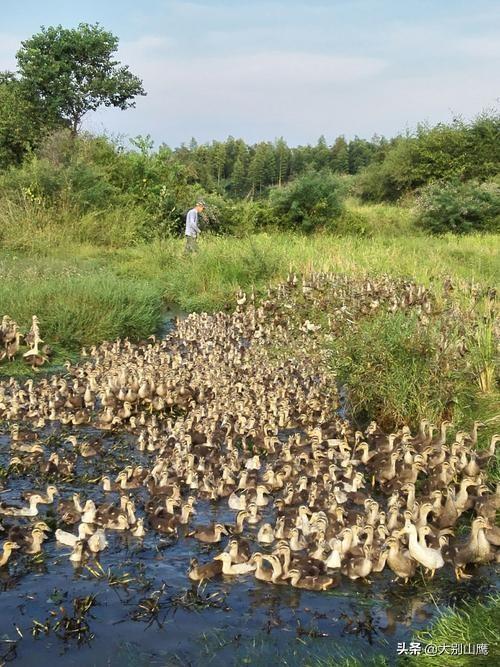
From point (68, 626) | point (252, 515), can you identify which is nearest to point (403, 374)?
point (252, 515)

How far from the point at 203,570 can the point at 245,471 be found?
2.10 metres

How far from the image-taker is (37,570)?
6836 mm

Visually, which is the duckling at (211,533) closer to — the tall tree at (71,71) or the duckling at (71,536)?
the duckling at (71,536)

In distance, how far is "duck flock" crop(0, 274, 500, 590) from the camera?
688 cm

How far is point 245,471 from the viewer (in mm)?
8695

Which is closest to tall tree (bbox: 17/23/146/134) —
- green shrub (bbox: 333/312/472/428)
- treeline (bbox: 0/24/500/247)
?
treeline (bbox: 0/24/500/247)

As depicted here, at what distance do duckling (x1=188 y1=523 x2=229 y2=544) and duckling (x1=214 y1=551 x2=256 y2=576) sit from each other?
23.1 inches

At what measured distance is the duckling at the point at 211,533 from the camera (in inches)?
289

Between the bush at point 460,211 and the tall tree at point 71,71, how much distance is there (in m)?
17.1

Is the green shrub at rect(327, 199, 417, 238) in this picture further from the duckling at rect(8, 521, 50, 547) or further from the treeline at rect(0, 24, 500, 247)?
the duckling at rect(8, 521, 50, 547)

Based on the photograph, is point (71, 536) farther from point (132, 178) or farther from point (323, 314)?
point (132, 178)

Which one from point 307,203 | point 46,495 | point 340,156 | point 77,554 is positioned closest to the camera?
point 77,554

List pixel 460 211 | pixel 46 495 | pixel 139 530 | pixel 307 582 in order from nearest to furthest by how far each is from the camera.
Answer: pixel 307 582 < pixel 139 530 < pixel 46 495 < pixel 460 211

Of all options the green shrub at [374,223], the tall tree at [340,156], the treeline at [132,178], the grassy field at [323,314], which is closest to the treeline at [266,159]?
the tall tree at [340,156]
